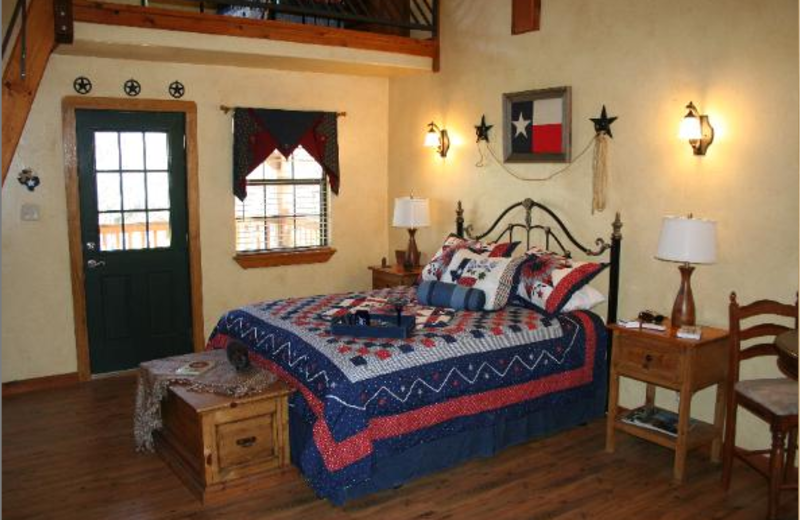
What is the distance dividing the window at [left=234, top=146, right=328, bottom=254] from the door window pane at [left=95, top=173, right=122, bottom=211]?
0.91 metres

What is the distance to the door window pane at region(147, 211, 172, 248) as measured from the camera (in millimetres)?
5332

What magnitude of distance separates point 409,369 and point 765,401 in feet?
5.18

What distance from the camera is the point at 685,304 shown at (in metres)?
3.70

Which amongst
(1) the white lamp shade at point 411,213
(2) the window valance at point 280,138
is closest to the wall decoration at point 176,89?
(2) the window valance at point 280,138

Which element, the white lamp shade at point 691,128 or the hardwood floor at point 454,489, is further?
the white lamp shade at point 691,128

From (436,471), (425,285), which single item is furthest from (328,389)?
(425,285)

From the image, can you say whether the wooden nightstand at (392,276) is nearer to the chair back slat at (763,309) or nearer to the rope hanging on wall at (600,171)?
the rope hanging on wall at (600,171)

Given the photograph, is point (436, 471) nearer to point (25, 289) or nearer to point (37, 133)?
point (25, 289)

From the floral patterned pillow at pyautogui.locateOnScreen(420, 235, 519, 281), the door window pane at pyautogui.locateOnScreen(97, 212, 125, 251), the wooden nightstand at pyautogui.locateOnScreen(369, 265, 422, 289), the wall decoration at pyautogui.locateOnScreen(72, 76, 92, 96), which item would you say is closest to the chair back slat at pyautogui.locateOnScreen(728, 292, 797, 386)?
the floral patterned pillow at pyautogui.locateOnScreen(420, 235, 519, 281)

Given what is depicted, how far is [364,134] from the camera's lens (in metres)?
6.21

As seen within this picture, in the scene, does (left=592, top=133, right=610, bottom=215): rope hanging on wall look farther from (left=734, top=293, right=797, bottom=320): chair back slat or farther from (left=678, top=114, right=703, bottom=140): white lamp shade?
(left=734, top=293, right=797, bottom=320): chair back slat

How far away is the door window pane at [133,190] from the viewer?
5207 mm

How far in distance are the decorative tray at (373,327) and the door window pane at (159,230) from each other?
7.25 ft

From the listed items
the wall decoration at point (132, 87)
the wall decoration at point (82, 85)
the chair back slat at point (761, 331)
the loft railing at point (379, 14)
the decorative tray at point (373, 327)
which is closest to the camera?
the chair back slat at point (761, 331)
